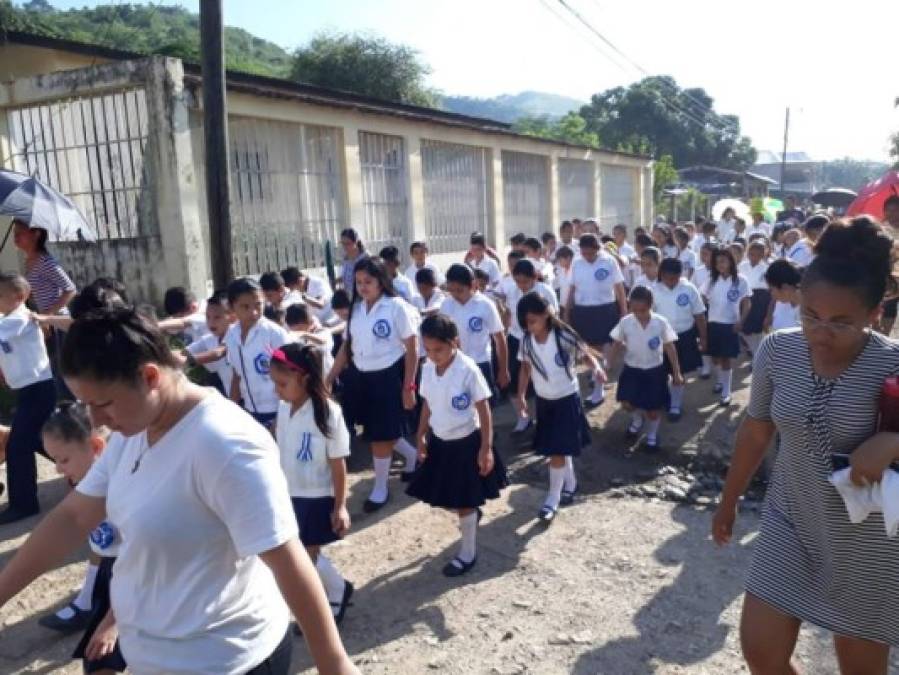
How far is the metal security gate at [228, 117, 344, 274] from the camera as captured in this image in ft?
31.4

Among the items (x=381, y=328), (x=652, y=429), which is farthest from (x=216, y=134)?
(x=652, y=429)

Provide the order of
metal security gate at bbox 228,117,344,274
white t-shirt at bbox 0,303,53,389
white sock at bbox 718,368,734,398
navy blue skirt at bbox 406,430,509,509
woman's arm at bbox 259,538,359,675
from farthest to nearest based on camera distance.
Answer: metal security gate at bbox 228,117,344,274 → white sock at bbox 718,368,734,398 → white t-shirt at bbox 0,303,53,389 → navy blue skirt at bbox 406,430,509,509 → woman's arm at bbox 259,538,359,675

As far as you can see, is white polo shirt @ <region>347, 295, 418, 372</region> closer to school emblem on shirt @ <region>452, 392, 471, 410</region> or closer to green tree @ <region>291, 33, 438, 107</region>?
school emblem on shirt @ <region>452, 392, 471, 410</region>

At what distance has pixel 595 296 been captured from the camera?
8.24 metres

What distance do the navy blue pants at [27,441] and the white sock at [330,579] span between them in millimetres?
2226

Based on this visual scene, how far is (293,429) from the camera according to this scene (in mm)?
3674

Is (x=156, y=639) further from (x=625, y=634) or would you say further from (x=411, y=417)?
(x=411, y=417)

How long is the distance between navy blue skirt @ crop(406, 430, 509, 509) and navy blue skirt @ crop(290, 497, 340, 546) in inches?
31.2

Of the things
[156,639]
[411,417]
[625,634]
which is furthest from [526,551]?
[156,639]

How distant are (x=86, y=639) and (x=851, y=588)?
238cm

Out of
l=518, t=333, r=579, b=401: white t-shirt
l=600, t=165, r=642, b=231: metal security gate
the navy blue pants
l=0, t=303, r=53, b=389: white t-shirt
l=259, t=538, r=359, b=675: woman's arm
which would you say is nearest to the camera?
l=259, t=538, r=359, b=675: woman's arm

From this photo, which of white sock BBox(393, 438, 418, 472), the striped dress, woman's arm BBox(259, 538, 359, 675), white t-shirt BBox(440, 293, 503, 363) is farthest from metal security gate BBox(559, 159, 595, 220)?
woman's arm BBox(259, 538, 359, 675)

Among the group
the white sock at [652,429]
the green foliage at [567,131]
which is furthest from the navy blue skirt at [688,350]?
the green foliage at [567,131]

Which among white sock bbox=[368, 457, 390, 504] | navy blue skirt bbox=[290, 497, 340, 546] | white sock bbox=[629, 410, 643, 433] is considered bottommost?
white sock bbox=[629, 410, 643, 433]
